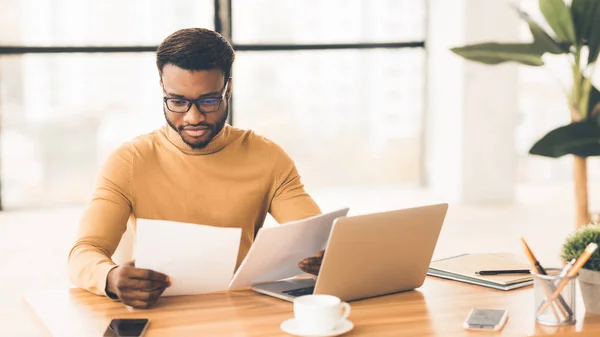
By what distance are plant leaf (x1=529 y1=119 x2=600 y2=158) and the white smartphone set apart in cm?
192

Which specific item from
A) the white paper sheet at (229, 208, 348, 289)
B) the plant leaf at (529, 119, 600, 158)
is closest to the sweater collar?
the white paper sheet at (229, 208, 348, 289)

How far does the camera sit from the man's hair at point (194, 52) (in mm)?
2311

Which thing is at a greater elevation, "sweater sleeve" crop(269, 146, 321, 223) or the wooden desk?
"sweater sleeve" crop(269, 146, 321, 223)

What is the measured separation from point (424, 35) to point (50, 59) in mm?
2803

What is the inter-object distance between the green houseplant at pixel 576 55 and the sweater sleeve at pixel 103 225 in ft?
6.18

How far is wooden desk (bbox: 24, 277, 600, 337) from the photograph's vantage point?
69.7 inches

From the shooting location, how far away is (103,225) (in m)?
2.26

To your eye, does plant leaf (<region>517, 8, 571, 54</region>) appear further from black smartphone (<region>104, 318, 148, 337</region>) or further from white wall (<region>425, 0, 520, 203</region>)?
white wall (<region>425, 0, 520, 203</region>)

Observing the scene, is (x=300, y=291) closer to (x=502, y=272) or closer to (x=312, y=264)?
(x=312, y=264)

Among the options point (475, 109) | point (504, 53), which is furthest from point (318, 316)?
point (475, 109)

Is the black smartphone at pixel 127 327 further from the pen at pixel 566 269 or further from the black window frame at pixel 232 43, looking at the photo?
the black window frame at pixel 232 43

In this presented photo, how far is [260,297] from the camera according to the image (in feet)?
6.68

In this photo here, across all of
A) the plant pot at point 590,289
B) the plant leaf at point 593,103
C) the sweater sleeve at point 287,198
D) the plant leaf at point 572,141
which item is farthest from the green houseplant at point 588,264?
the plant leaf at point 593,103

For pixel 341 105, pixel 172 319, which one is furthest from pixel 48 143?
pixel 172 319
